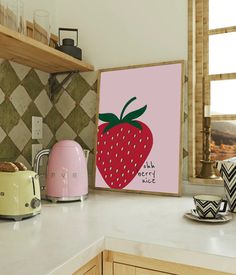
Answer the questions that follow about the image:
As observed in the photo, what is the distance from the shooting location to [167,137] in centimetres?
144

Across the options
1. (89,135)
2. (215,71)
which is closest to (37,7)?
(89,135)

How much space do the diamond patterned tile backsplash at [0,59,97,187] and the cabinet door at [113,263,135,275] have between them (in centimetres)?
81

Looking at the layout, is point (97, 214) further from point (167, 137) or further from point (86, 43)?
point (86, 43)

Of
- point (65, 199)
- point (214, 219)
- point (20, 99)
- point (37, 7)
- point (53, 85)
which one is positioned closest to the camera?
point (214, 219)

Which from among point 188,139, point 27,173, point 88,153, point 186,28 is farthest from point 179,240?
point 186,28

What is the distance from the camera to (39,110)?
5.44 ft

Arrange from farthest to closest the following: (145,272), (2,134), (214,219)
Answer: (2,134) → (214,219) → (145,272)

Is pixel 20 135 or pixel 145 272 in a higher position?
pixel 20 135

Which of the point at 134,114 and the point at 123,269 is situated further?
the point at 134,114

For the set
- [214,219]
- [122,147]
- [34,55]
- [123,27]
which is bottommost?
[214,219]

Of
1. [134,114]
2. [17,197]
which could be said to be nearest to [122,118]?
[134,114]

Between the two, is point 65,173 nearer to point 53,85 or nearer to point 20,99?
point 20,99

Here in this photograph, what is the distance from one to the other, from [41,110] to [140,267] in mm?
1083

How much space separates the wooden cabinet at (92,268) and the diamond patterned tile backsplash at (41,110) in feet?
2.38
